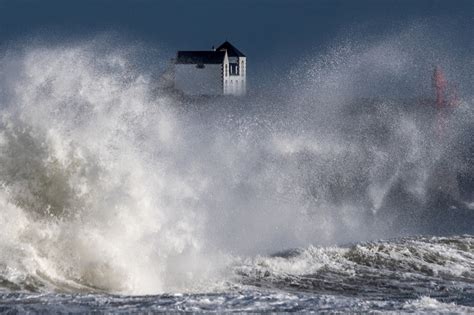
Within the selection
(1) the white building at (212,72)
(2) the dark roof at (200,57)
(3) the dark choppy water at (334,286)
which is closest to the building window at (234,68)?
(1) the white building at (212,72)

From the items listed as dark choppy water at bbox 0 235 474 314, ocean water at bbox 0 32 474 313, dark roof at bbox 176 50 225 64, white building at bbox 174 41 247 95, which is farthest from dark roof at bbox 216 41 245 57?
dark choppy water at bbox 0 235 474 314

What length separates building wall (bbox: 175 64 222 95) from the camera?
109 metres

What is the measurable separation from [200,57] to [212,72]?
3335 millimetres

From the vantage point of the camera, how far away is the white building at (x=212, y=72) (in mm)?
109250

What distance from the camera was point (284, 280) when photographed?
15359 mm

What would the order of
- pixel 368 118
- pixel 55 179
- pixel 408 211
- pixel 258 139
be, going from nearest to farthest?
pixel 55 179
pixel 408 211
pixel 258 139
pixel 368 118

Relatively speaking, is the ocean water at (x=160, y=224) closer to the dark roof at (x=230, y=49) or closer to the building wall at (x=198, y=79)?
the building wall at (x=198, y=79)

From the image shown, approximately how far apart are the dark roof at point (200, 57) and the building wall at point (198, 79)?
0.53 meters

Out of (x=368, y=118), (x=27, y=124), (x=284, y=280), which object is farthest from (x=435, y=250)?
(x=368, y=118)

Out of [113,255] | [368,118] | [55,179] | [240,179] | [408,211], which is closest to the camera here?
[113,255]

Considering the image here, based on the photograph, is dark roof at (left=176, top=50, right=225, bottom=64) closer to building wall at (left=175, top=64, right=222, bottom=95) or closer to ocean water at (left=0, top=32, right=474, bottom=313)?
building wall at (left=175, top=64, right=222, bottom=95)

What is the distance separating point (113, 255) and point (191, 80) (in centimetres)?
9612

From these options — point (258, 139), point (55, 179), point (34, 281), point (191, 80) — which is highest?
→ point (191, 80)

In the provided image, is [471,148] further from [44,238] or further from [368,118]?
[44,238]
